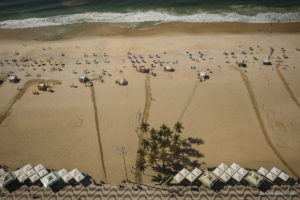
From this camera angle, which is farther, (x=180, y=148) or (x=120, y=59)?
(x=120, y=59)

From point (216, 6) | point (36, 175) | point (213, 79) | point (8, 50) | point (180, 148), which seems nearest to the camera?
point (36, 175)

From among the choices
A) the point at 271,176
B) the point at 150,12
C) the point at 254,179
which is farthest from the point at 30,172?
the point at 150,12

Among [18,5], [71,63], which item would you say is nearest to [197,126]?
[71,63]

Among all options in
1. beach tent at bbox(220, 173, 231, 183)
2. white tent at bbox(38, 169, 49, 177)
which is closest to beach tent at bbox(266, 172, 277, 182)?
beach tent at bbox(220, 173, 231, 183)

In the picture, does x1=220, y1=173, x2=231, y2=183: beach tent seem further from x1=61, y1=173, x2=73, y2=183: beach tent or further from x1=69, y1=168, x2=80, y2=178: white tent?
x1=61, y1=173, x2=73, y2=183: beach tent

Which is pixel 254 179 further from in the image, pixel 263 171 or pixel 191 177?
pixel 191 177

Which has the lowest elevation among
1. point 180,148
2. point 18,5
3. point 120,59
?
point 180,148

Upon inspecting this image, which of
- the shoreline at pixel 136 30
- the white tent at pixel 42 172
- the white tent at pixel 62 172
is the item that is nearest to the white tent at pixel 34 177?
the white tent at pixel 42 172

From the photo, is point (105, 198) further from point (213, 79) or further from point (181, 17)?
point (181, 17)
